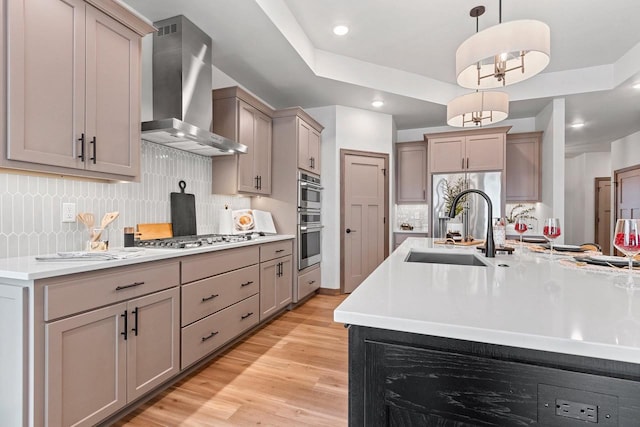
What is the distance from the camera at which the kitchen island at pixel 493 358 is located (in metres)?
0.58

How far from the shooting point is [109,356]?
5.17ft

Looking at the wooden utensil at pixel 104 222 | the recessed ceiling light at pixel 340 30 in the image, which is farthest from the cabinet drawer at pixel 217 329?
the recessed ceiling light at pixel 340 30

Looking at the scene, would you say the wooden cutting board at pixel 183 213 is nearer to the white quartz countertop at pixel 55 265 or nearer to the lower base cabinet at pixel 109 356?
the white quartz countertop at pixel 55 265

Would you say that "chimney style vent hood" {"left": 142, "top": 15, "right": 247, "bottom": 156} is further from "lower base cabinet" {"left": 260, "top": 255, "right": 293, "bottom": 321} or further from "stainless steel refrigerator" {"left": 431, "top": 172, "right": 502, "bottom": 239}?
"stainless steel refrigerator" {"left": 431, "top": 172, "right": 502, "bottom": 239}

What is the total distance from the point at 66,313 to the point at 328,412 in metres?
1.41

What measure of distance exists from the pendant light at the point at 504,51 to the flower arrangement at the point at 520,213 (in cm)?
331

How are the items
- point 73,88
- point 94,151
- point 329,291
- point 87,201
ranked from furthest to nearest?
point 329,291
point 87,201
point 94,151
point 73,88

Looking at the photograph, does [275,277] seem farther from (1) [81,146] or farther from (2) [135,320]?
(1) [81,146]

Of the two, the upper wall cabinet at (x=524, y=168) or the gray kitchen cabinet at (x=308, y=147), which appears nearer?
the gray kitchen cabinet at (x=308, y=147)

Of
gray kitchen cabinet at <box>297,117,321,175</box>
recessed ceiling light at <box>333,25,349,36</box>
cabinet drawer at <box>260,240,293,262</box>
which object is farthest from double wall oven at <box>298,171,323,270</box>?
recessed ceiling light at <box>333,25,349,36</box>

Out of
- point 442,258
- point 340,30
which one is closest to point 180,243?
point 442,258

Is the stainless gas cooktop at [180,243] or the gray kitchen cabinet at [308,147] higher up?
the gray kitchen cabinet at [308,147]

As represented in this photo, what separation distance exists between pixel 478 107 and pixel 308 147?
203 cm

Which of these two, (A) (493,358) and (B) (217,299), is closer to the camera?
(A) (493,358)
